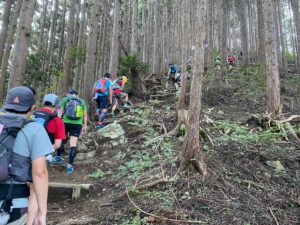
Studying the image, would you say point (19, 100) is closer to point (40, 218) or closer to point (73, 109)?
point (40, 218)

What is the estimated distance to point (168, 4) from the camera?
1142 inches

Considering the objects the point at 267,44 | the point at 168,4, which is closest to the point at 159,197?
the point at 267,44

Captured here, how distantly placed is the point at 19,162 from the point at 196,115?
11.9 feet

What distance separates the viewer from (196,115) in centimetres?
545

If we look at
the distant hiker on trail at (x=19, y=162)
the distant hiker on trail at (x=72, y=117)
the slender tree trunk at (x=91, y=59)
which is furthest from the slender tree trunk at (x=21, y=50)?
the slender tree trunk at (x=91, y=59)

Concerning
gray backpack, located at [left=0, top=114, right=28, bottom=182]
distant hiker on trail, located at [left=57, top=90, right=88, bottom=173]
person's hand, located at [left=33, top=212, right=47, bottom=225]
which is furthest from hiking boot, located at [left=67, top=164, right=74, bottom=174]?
gray backpack, located at [left=0, top=114, right=28, bottom=182]

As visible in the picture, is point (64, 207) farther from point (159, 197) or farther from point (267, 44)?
point (267, 44)

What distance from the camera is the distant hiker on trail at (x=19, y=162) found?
2295 millimetres

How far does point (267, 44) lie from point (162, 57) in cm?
1512

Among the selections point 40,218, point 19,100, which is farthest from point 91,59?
point 40,218

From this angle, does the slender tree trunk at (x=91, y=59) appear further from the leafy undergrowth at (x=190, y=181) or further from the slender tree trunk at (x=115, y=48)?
the leafy undergrowth at (x=190, y=181)

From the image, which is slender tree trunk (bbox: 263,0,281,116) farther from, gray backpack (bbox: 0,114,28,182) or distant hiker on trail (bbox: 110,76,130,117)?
gray backpack (bbox: 0,114,28,182)

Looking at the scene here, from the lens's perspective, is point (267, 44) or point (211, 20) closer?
point (267, 44)

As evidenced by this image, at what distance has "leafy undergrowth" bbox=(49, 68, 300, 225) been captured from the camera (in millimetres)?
4453
